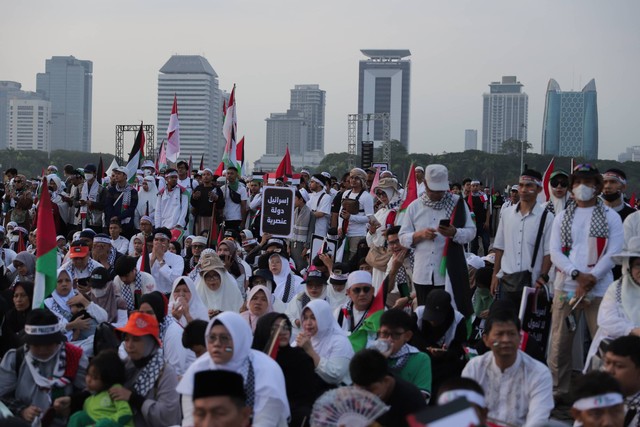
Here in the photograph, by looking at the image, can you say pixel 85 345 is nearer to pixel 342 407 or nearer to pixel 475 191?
pixel 342 407

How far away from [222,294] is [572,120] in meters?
145

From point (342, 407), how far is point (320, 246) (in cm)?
878

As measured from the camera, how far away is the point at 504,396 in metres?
A: 6.08

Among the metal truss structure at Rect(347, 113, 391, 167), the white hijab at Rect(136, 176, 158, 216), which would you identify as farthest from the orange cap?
the metal truss structure at Rect(347, 113, 391, 167)

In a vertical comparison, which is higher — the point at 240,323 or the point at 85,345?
the point at 240,323

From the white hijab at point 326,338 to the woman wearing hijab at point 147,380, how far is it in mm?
1072

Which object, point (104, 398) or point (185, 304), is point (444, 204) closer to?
point (185, 304)

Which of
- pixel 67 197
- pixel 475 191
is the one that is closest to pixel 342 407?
pixel 67 197

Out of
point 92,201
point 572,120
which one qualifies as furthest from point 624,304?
point 572,120

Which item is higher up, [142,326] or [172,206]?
[172,206]

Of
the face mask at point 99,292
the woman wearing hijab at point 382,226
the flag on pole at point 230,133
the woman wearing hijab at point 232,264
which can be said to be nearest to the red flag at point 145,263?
the woman wearing hijab at point 232,264

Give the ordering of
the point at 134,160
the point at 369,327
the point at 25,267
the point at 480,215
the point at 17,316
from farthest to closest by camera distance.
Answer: the point at 480,215 → the point at 134,160 → the point at 25,267 → the point at 17,316 → the point at 369,327

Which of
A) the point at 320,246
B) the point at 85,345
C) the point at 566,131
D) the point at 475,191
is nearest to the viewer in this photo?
the point at 85,345

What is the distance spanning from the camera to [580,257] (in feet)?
27.5
